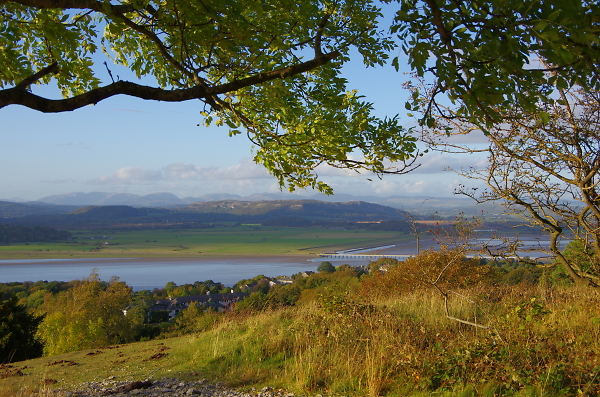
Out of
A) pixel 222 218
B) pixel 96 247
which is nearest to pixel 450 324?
pixel 96 247

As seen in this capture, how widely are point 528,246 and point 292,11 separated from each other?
4.82 m

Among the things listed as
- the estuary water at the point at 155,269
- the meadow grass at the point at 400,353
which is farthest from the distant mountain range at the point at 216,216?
the meadow grass at the point at 400,353

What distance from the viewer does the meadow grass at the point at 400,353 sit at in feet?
13.4

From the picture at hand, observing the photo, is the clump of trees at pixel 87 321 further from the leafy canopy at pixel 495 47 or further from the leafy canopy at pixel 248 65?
the leafy canopy at pixel 495 47

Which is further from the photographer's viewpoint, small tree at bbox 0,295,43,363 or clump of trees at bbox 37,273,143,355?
clump of trees at bbox 37,273,143,355

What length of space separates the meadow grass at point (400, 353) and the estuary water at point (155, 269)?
41561mm

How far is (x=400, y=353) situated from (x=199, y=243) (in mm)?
102802

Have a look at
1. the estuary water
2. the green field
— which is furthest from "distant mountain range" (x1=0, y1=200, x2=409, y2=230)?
the estuary water

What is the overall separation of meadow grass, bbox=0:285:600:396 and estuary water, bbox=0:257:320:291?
4156 centimetres

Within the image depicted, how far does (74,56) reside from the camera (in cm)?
612

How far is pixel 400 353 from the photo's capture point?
476 centimetres

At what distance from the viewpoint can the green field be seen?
8500 cm

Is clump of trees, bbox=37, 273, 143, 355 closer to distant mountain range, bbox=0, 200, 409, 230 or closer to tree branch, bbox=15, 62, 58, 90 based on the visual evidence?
tree branch, bbox=15, 62, 58, 90

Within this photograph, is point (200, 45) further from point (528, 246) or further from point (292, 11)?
point (528, 246)
